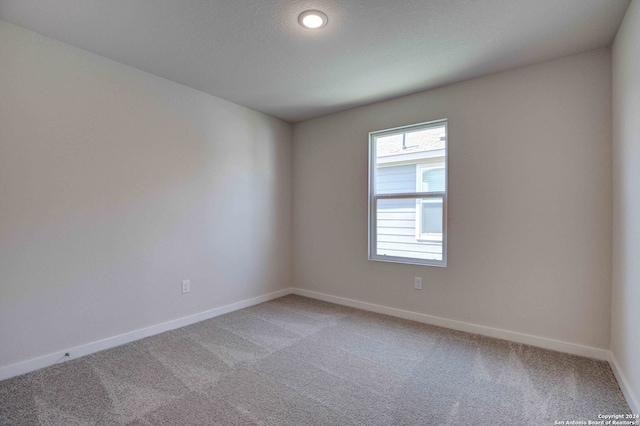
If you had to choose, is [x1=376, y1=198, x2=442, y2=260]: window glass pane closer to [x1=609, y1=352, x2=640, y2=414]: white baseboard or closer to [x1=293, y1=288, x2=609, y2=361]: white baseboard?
[x1=293, y1=288, x2=609, y2=361]: white baseboard

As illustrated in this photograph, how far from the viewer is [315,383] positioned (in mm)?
1982

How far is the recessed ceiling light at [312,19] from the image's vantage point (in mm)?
1909

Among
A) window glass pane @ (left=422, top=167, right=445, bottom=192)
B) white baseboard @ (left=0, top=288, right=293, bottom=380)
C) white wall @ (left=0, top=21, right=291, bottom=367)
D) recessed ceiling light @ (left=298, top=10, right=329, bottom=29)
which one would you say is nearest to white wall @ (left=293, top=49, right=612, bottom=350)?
window glass pane @ (left=422, top=167, right=445, bottom=192)

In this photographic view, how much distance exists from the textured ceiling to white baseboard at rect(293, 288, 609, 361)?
2304 mm

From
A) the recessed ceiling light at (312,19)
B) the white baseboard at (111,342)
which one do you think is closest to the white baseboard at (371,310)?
the white baseboard at (111,342)

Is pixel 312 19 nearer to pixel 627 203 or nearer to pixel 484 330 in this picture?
pixel 627 203

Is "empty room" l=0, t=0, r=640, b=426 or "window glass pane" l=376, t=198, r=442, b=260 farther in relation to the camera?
"window glass pane" l=376, t=198, r=442, b=260

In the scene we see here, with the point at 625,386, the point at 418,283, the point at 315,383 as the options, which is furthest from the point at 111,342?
the point at 625,386

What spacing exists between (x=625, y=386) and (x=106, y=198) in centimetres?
386

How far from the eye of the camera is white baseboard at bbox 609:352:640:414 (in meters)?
1.65

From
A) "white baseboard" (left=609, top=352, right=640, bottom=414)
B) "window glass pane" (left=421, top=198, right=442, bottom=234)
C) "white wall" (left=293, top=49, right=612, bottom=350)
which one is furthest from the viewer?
"window glass pane" (left=421, top=198, right=442, bottom=234)

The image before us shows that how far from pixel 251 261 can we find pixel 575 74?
3583 millimetres

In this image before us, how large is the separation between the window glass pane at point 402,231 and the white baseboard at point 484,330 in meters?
0.61

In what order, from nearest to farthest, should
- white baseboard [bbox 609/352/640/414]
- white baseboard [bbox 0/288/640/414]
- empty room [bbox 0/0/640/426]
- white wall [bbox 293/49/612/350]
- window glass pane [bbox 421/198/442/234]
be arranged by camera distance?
white baseboard [bbox 609/352/640/414]
empty room [bbox 0/0/640/426]
white baseboard [bbox 0/288/640/414]
white wall [bbox 293/49/612/350]
window glass pane [bbox 421/198/442/234]
